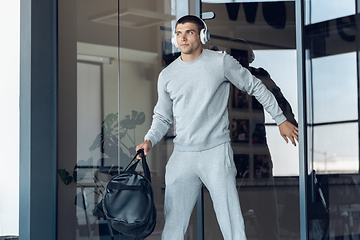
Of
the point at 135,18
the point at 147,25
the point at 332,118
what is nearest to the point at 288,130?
the point at 332,118

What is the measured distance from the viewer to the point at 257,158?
2.88 m

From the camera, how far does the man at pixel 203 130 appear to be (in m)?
2.28

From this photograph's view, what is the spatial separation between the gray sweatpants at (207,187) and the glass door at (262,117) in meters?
0.58

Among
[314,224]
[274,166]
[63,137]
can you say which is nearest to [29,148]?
[63,137]

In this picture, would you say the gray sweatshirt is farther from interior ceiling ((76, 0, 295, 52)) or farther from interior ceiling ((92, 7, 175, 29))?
interior ceiling ((92, 7, 175, 29))

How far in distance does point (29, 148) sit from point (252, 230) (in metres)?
2.07

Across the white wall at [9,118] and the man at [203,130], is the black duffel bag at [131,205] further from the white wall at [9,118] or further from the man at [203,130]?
the white wall at [9,118]

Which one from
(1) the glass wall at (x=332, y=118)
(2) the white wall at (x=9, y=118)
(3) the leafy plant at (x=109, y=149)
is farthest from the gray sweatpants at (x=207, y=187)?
(2) the white wall at (x=9, y=118)

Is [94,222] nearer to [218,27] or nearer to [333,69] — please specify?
[218,27]

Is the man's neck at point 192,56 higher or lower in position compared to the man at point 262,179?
higher

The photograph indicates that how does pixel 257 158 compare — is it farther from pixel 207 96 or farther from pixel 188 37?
pixel 188 37

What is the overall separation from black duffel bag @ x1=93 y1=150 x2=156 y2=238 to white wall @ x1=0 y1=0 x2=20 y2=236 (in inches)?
78.1

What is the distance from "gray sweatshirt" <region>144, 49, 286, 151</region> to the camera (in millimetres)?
2334

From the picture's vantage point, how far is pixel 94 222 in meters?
3.74
